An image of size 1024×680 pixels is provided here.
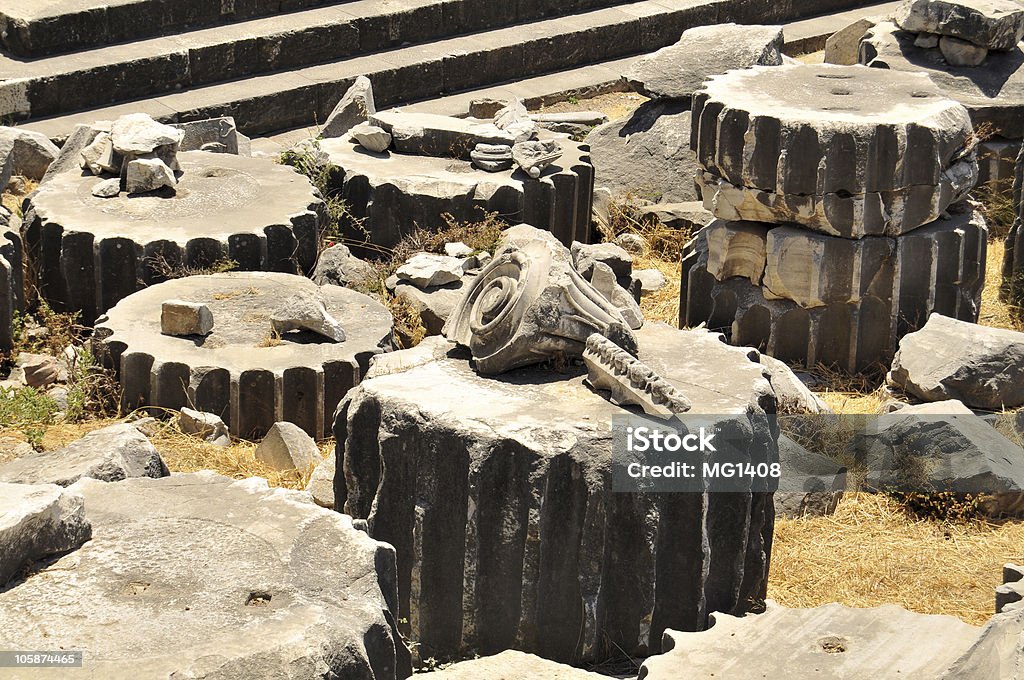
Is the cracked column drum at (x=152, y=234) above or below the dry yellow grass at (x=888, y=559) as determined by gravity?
above

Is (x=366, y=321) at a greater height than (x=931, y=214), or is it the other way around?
(x=931, y=214)

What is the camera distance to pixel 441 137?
1010 cm

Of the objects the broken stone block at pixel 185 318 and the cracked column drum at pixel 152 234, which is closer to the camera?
the broken stone block at pixel 185 318

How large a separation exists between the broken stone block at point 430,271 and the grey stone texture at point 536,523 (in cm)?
299

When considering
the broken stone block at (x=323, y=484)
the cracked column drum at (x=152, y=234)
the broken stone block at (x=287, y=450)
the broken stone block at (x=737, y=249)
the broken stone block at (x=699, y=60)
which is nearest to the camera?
the broken stone block at (x=323, y=484)

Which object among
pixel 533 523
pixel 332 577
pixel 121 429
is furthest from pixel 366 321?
pixel 332 577

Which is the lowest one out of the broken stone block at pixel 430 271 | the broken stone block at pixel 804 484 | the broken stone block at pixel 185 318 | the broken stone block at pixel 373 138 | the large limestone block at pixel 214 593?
the broken stone block at pixel 804 484

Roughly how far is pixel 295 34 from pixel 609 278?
16.6ft

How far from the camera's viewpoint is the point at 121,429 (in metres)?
5.94

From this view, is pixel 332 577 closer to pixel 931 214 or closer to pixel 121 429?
pixel 121 429

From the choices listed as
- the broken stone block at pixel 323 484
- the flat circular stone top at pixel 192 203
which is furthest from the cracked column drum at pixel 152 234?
the broken stone block at pixel 323 484

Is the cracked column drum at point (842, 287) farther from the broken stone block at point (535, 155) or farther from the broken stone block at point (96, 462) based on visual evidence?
the broken stone block at point (96, 462)

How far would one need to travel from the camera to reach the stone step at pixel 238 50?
440 inches

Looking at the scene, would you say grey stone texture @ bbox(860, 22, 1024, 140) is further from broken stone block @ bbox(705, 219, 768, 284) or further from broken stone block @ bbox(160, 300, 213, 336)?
broken stone block @ bbox(160, 300, 213, 336)
